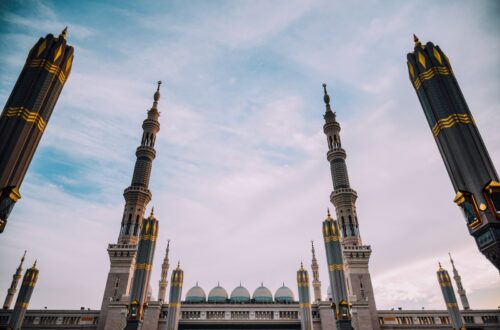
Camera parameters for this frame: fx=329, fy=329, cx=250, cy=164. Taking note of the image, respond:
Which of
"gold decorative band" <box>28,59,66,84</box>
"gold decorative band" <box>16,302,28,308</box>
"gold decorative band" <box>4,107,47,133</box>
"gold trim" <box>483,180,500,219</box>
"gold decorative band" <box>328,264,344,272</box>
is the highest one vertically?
"gold decorative band" <box>28,59,66,84</box>

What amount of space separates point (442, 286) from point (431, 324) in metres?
6.75

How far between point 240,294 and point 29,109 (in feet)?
207

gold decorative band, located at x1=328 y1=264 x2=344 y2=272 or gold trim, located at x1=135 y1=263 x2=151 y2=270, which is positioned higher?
gold trim, located at x1=135 y1=263 x2=151 y2=270

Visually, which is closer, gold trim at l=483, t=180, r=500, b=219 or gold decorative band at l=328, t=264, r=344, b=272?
gold trim at l=483, t=180, r=500, b=219

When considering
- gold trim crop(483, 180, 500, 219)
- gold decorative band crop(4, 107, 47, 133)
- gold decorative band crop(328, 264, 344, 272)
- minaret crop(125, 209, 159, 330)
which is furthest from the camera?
gold decorative band crop(328, 264, 344, 272)

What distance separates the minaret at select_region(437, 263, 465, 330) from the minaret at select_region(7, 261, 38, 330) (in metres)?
56.9

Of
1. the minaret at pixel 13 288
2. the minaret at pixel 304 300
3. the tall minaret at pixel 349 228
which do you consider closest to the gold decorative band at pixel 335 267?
the minaret at pixel 304 300

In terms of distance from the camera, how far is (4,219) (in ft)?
57.2

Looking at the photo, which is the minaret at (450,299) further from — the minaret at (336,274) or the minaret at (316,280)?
the minaret at (316,280)

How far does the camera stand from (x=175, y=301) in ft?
153

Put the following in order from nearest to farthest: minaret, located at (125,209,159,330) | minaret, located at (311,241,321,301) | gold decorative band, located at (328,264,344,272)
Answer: minaret, located at (125,209,159,330) < gold decorative band, located at (328,264,344,272) < minaret, located at (311,241,321,301)

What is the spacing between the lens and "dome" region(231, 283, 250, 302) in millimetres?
72062

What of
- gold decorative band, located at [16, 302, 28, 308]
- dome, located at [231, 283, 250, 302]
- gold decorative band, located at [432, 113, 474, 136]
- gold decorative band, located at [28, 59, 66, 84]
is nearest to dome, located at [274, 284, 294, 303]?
dome, located at [231, 283, 250, 302]

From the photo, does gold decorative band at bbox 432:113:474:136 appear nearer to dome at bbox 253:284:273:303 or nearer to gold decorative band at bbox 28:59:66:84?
gold decorative band at bbox 28:59:66:84
